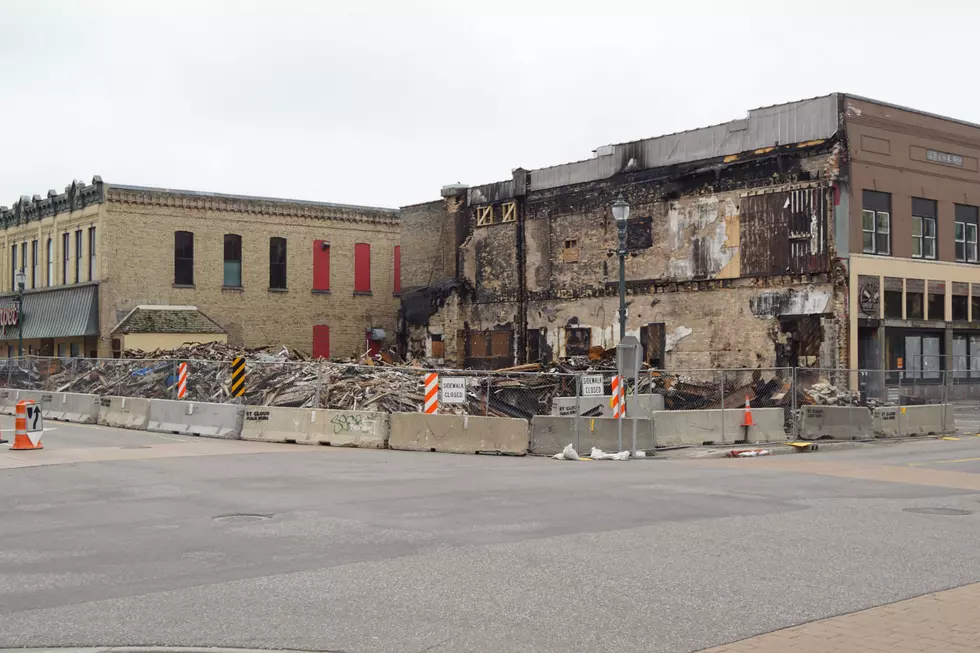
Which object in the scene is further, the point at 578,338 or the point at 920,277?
the point at 578,338

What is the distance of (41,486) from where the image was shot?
15.3m

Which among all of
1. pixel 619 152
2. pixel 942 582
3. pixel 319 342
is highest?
pixel 619 152

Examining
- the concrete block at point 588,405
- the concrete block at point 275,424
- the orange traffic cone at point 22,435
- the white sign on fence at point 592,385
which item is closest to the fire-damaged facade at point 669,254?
the concrete block at point 588,405

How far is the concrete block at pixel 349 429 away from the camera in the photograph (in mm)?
23375

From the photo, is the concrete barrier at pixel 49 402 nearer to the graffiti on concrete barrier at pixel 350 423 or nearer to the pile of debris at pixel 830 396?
the graffiti on concrete barrier at pixel 350 423

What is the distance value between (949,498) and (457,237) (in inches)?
1407

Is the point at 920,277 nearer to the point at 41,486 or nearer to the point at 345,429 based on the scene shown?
the point at 345,429

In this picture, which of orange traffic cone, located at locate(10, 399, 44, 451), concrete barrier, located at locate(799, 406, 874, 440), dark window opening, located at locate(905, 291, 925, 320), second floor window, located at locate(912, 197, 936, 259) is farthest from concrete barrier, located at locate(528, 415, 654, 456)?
second floor window, located at locate(912, 197, 936, 259)

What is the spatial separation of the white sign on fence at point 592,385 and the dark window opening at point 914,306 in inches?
732

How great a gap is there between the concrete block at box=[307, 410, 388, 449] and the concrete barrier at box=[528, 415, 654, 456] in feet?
Answer: 11.8

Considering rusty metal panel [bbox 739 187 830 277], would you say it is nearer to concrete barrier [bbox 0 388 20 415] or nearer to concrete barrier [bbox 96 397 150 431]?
concrete barrier [bbox 96 397 150 431]

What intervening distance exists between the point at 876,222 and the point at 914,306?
379 centimetres

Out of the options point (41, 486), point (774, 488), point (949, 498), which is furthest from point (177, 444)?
point (949, 498)

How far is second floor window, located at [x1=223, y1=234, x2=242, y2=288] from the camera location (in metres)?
49.2
